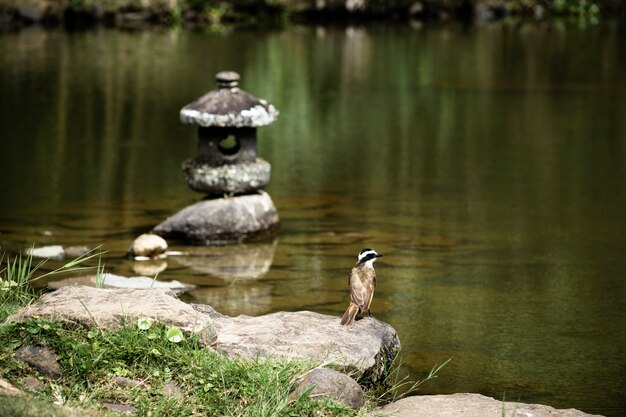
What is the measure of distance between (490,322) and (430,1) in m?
30.0

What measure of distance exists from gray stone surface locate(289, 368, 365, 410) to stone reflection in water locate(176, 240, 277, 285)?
11.4 feet

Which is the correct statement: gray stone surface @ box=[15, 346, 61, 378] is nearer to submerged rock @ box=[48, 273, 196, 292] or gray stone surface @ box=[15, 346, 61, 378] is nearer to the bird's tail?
the bird's tail

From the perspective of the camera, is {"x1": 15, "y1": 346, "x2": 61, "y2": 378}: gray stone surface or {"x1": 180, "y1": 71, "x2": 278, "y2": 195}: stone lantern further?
{"x1": 180, "y1": 71, "x2": 278, "y2": 195}: stone lantern

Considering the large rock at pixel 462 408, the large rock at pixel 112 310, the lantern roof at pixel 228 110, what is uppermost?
the lantern roof at pixel 228 110

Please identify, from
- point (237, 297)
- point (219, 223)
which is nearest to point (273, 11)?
point (219, 223)

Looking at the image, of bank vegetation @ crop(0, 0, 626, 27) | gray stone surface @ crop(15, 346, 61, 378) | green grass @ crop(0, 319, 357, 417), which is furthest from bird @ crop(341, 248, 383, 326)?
bank vegetation @ crop(0, 0, 626, 27)

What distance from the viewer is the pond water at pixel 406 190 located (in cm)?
760

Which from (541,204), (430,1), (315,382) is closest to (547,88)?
(541,204)

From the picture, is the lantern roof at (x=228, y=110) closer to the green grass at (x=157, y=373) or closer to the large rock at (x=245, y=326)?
the large rock at (x=245, y=326)

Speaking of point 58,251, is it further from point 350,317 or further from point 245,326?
point 350,317

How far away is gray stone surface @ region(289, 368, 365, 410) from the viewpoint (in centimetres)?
524

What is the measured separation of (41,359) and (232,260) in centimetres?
408

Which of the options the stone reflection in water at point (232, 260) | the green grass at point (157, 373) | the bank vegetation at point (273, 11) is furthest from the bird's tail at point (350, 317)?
the bank vegetation at point (273, 11)

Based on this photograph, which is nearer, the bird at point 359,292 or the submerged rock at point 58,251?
the bird at point 359,292
